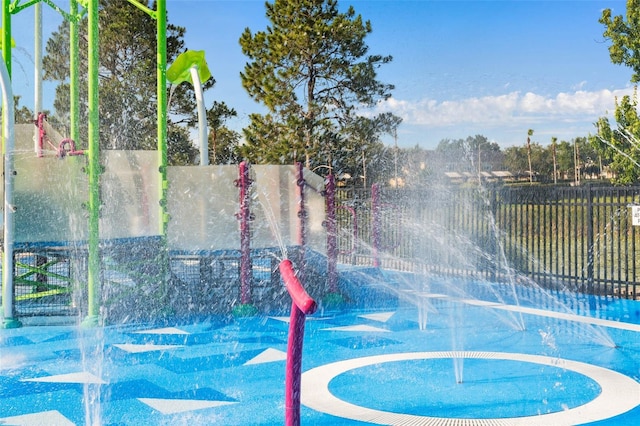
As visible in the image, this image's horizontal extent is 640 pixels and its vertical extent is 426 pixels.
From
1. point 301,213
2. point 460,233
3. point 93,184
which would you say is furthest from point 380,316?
point 460,233

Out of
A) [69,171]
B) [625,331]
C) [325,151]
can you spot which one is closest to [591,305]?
[625,331]

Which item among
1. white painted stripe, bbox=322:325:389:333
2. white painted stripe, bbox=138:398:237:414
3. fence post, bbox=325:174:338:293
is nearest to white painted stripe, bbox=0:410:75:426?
white painted stripe, bbox=138:398:237:414

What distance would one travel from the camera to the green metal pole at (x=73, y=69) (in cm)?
970

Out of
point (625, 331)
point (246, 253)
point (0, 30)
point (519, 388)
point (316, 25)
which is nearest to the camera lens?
point (519, 388)

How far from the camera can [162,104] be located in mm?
10492

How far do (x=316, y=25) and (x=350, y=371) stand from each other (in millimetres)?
22335

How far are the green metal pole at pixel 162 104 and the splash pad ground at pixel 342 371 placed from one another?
64.2 inches

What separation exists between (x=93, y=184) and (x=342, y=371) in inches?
160

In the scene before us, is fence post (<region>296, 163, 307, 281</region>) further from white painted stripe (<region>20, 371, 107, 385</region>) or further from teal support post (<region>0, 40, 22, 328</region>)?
white painted stripe (<region>20, 371, 107, 385</region>)

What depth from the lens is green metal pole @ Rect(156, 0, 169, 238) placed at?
1002 cm

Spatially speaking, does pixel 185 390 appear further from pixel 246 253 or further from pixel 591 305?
pixel 591 305

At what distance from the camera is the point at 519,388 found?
6.00m

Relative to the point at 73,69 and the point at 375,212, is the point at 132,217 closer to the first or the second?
the point at 73,69

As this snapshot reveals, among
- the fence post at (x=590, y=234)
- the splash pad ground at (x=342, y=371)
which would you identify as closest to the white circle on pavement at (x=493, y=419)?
the splash pad ground at (x=342, y=371)
